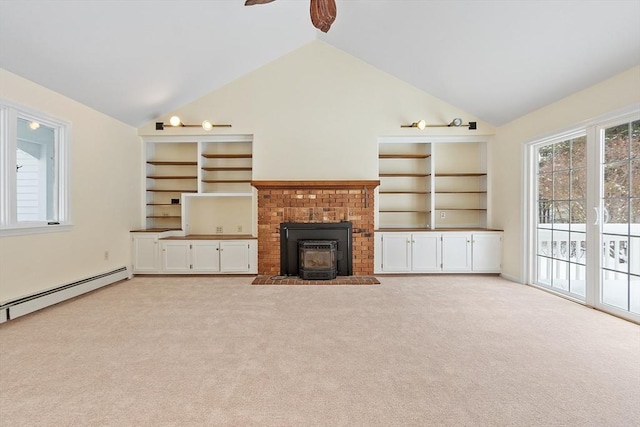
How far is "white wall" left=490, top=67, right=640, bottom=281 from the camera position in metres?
3.25

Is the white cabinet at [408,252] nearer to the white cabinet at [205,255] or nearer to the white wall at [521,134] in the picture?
the white wall at [521,134]

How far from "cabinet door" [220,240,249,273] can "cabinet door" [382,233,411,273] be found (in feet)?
7.49

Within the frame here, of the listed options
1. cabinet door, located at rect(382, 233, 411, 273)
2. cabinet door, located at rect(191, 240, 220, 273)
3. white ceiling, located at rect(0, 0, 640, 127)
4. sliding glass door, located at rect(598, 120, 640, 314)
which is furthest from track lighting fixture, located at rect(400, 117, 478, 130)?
cabinet door, located at rect(191, 240, 220, 273)

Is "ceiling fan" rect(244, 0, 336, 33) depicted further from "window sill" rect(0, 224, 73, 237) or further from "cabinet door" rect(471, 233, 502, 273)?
"cabinet door" rect(471, 233, 502, 273)

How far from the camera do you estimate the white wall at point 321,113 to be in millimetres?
5480

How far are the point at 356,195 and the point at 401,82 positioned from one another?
6.89 feet

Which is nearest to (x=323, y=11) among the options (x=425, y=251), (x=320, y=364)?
(x=320, y=364)

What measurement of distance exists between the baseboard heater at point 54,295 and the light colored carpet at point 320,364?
10 cm

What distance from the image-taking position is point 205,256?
5285mm

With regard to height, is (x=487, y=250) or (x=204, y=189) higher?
(x=204, y=189)

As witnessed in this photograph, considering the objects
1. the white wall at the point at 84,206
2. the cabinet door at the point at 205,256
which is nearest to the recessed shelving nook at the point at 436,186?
the cabinet door at the point at 205,256

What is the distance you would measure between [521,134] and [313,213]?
133 inches

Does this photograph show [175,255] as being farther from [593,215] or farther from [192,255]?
[593,215]

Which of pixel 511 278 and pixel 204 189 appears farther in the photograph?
pixel 204 189
